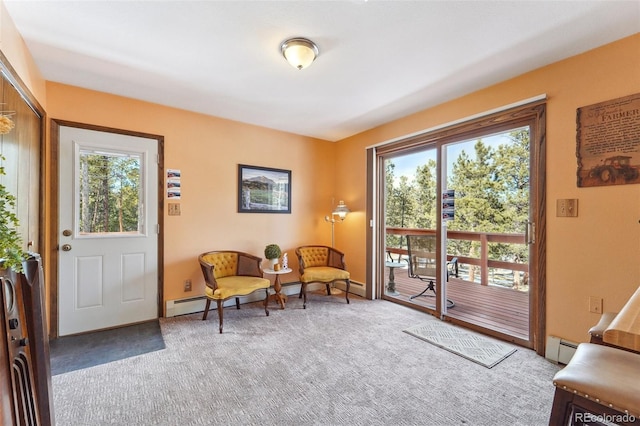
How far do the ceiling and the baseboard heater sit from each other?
2.38m

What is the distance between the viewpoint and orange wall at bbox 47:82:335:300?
3080mm

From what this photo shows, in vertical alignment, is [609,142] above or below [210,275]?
above

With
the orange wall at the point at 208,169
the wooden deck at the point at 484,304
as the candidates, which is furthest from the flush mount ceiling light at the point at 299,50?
the wooden deck at the point at 484,304

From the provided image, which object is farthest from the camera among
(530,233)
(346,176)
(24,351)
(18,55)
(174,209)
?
(346,176)

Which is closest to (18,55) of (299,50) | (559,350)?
(299,50)

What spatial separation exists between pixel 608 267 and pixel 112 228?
4.66m

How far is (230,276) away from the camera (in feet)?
11.9

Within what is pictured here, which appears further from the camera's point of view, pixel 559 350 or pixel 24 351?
pixel 559 350

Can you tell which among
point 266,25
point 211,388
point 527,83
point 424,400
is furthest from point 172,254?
point 527,83

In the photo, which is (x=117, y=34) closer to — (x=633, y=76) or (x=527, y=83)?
(x=527, y=83)

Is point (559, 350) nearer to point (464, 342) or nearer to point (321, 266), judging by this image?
point (464, 342)

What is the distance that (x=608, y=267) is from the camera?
2.13 meters

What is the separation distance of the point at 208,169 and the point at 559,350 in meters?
→ 4.12

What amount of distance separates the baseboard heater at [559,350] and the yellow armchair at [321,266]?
2.19 metres
